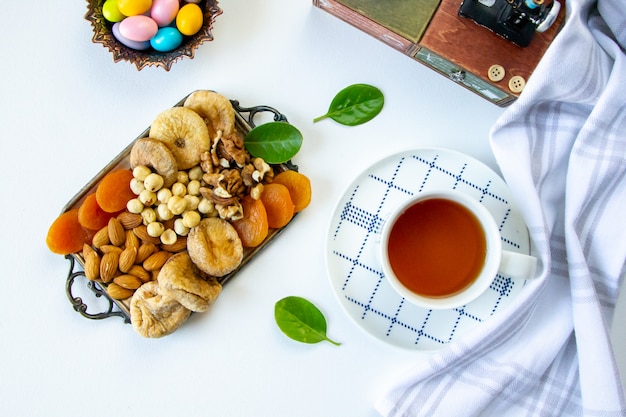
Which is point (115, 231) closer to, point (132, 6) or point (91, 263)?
point (91, 263)

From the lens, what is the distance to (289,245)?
0.92 metres

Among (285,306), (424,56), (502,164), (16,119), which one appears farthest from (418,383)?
(16,119)

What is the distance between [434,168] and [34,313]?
64 centimetres

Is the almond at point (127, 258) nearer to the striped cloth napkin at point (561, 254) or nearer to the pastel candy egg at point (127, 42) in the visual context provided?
the pastel candy egg at point (127, 42)

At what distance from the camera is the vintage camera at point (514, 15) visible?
2.56ft

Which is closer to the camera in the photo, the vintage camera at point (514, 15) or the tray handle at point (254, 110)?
the vintage camera at point (514, 15)

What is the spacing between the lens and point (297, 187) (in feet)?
2.90

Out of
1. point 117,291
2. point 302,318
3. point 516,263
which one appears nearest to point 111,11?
point 117,291

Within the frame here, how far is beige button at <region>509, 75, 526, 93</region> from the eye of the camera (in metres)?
0.84

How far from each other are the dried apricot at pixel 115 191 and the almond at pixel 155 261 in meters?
0.08

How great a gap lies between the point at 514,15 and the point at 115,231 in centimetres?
61

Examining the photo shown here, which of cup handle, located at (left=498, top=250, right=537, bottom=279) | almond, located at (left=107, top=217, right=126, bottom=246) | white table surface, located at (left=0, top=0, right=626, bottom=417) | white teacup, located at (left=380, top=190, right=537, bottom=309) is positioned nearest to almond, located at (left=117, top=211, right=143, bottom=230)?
almond, located at (left=107, top=217, right=126, bottom=246)

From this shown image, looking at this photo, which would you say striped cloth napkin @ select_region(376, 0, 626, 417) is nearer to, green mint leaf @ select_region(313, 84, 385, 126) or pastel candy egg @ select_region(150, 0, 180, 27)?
green mint leaf @ select_region(313, 84, 385, 126)

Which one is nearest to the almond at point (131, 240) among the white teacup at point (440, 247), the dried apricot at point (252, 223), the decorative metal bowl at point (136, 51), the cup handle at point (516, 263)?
the dried apricot at point (252, 223)
